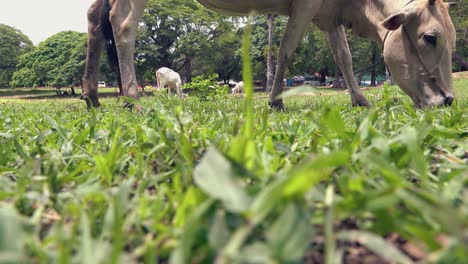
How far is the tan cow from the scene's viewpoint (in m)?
3.63

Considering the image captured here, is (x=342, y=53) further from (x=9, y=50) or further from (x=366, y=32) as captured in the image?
(x=9, y=50)

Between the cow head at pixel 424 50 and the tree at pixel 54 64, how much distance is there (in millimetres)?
33619

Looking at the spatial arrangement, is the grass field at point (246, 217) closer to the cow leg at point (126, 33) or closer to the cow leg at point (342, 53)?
the cow leg at point (126, 33)

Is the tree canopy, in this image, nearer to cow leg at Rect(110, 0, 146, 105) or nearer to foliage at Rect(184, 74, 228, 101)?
foliage at Rect(184, 74, 228, 101)

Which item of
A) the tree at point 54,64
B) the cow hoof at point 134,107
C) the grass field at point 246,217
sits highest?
the tree at point 54,64

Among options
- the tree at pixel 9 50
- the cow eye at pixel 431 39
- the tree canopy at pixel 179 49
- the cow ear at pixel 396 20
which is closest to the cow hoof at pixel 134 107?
the cow ear at pixel 396 20

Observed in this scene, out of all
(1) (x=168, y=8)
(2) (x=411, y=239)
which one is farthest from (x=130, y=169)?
(1) (x=168, y=8)

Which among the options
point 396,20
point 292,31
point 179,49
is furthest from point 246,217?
point 179,49

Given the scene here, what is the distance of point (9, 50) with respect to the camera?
43312 millimetres

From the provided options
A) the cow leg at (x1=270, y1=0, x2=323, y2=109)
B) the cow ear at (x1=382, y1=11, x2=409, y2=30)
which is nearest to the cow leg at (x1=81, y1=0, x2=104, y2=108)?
the cow leg at (x1=270, y1=0, x2=323, y2=109)

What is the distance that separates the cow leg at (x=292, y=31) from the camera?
14.5ft

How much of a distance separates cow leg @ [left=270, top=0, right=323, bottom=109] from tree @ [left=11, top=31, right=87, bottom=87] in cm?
3240

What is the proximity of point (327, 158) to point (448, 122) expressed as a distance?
4.07 feet

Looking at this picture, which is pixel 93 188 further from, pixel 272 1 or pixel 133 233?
pixel 272 1
